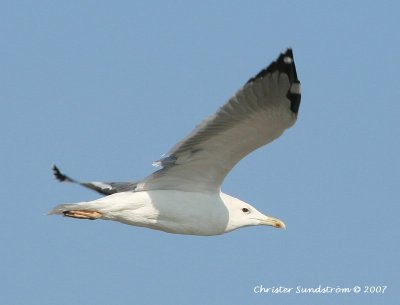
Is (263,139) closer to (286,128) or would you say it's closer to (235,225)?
(286,128)

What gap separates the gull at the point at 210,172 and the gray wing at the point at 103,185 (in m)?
0.01

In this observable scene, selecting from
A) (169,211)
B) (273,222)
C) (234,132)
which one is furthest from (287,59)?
(273,222)

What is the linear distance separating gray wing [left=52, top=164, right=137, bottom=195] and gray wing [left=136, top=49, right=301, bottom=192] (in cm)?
51

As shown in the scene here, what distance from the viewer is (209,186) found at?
1405 centimetres

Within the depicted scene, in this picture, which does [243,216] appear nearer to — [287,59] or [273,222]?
[273,222]

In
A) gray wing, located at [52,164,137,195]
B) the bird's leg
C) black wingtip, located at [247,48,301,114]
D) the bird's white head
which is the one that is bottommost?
the bird's leg

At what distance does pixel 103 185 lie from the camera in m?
14.8

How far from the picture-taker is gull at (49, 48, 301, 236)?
41.6 ft

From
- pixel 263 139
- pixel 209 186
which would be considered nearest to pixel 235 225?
pixel 209 186

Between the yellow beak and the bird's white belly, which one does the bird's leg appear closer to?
the bird's white belly

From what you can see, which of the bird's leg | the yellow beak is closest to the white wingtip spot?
the yellow beak

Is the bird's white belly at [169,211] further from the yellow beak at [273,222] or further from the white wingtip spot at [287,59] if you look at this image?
the white wingtip spot at [287,59]

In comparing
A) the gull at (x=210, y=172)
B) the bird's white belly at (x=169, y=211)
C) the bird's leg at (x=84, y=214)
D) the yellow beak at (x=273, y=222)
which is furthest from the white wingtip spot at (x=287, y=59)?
the bird's leg at (x=84, y=214)

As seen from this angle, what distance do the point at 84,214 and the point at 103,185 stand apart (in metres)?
1.12
